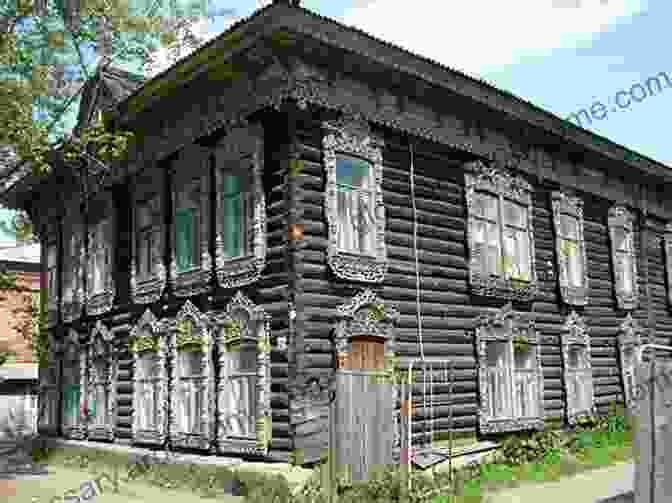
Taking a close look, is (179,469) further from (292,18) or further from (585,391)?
(585,391)

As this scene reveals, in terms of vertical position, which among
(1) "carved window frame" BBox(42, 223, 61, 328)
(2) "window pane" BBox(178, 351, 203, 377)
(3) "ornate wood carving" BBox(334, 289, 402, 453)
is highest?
(1) "carved window frame" BBox(42, 223, 61, 328)

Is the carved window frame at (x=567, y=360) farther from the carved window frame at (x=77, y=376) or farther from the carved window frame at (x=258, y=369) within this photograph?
the carved window frame at (x=77, y=376)

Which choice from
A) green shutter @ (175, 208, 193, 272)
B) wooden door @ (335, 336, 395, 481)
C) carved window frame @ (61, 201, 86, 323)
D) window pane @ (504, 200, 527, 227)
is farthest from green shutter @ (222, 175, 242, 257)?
carved window frame @ (61, 201, 86, 323)

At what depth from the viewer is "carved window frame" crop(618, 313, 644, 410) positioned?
2002 centimetres

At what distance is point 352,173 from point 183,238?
4255 mm

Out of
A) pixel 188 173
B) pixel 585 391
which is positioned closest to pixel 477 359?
pixel 585 391

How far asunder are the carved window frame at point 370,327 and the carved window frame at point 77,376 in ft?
29.6

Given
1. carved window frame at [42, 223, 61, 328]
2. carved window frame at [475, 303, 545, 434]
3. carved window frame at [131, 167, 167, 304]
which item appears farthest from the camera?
carved window frame at [42, 223, 61, 328]

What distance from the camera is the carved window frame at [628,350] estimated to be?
65.7ft

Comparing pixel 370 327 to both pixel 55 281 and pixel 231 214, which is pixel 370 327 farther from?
pixel 55 281

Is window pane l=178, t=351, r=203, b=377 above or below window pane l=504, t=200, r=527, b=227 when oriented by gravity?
below

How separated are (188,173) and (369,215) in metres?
4.31

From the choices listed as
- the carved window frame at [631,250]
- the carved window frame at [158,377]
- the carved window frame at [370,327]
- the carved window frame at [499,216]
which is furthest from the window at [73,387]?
the carved window frame at [631,250]

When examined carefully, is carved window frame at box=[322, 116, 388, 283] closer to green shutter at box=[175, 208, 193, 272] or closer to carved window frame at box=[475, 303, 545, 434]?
carved window frame at box=[475, 303, 545, 434]
